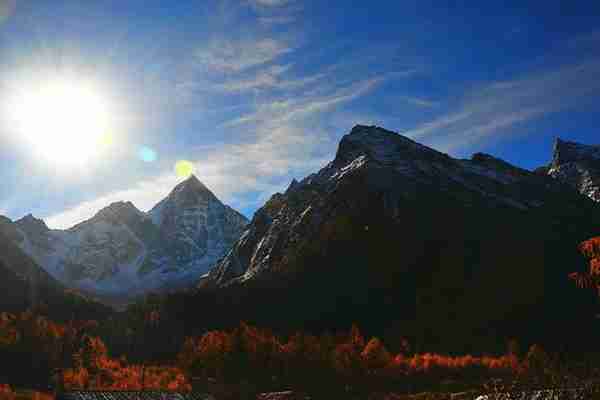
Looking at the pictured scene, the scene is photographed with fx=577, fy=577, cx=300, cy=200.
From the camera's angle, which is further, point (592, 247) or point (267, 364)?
point (267, 364)

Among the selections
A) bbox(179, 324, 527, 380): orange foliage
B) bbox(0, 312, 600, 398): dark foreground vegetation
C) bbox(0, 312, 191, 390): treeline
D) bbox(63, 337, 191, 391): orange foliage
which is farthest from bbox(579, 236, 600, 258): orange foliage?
bbox(0, 312, 191, 390): treeline

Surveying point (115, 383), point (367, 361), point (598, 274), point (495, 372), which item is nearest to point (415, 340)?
point (367, 361)

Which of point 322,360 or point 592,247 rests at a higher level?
point 592,247

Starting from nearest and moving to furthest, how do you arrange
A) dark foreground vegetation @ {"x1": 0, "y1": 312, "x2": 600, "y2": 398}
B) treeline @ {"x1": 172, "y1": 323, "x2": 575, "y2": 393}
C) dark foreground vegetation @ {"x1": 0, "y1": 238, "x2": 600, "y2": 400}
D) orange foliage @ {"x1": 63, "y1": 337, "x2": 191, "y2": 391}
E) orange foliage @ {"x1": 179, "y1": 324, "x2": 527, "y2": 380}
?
dark foreground vegetation @ {"x1": 0, "y1": 238, "x2": 600, "y2": 400} → treeline @ {"x1": 172, "y1": 323, "x2": 575, "y2": 393} → dark foreground vegetation @ {"x1": 0, "y1": 312, "x2": 600, "y2": 398} → orange foliage @ {"x1": 179, "y1": 324, "x2": 527, "y2": 380} → orange foliage @ {"x1": 63, "y1": 337, "x2": 191, "y2": 391}

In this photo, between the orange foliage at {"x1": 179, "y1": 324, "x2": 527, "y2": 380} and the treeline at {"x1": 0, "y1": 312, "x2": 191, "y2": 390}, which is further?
the treeline at {"x1": 0, "y1": 312, "x2": 191, "y2": 390}

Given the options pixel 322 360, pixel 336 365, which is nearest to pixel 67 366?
pixel 322 360

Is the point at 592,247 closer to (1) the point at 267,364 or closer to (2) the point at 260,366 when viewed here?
(1) the point at 267,364

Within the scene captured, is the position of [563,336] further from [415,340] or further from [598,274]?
[598,274]

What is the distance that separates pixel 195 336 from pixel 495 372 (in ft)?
363

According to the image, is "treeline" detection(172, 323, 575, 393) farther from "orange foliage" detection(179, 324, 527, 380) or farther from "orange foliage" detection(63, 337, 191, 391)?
"orange foliage" detection(63, 337, 191, 391)

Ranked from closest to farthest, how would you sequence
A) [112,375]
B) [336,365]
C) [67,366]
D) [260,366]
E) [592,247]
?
[592,247] → [336,365] → [260,366] → [112,375] → [67,366]

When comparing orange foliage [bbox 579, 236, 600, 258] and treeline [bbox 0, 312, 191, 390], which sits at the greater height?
orange foliage [bbox 579, 236, 600, 258]

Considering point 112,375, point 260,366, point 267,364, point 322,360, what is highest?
point 322,360

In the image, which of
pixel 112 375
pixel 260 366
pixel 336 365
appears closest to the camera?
pixel 336 365
